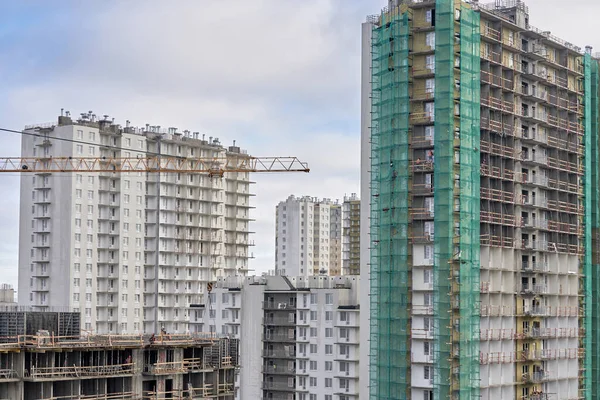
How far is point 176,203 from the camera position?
184 meters

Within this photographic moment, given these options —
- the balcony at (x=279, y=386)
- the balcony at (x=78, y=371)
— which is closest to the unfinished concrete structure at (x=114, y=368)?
the balcony at (x=78, y=371)

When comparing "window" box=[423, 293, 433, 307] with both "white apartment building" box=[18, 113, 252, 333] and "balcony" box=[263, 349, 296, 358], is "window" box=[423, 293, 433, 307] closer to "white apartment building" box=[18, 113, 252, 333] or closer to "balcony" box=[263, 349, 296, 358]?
"balcony" box=[263, 349, 296, 358]

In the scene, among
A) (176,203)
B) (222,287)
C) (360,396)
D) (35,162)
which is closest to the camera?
(360,396)

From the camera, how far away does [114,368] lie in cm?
8956

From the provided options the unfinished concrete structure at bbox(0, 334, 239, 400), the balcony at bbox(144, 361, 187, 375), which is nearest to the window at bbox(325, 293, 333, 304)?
the unfinished concrete structure at bbox(0, 334, 239, 400)

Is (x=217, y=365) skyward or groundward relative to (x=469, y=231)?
groundward

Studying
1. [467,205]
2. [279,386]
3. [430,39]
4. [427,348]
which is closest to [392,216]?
[467,205]

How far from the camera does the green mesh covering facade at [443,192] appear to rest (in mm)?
104000

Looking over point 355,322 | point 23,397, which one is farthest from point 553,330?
point 23,397

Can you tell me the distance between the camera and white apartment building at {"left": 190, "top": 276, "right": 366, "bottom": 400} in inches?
5487

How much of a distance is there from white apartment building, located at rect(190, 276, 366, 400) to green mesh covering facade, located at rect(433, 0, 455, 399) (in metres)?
34.2

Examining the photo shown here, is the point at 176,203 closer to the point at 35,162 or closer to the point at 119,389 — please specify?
the point at 35,162

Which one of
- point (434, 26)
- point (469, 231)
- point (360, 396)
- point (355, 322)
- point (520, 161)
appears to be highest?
point (434, 26)

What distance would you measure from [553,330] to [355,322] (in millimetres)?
28255
